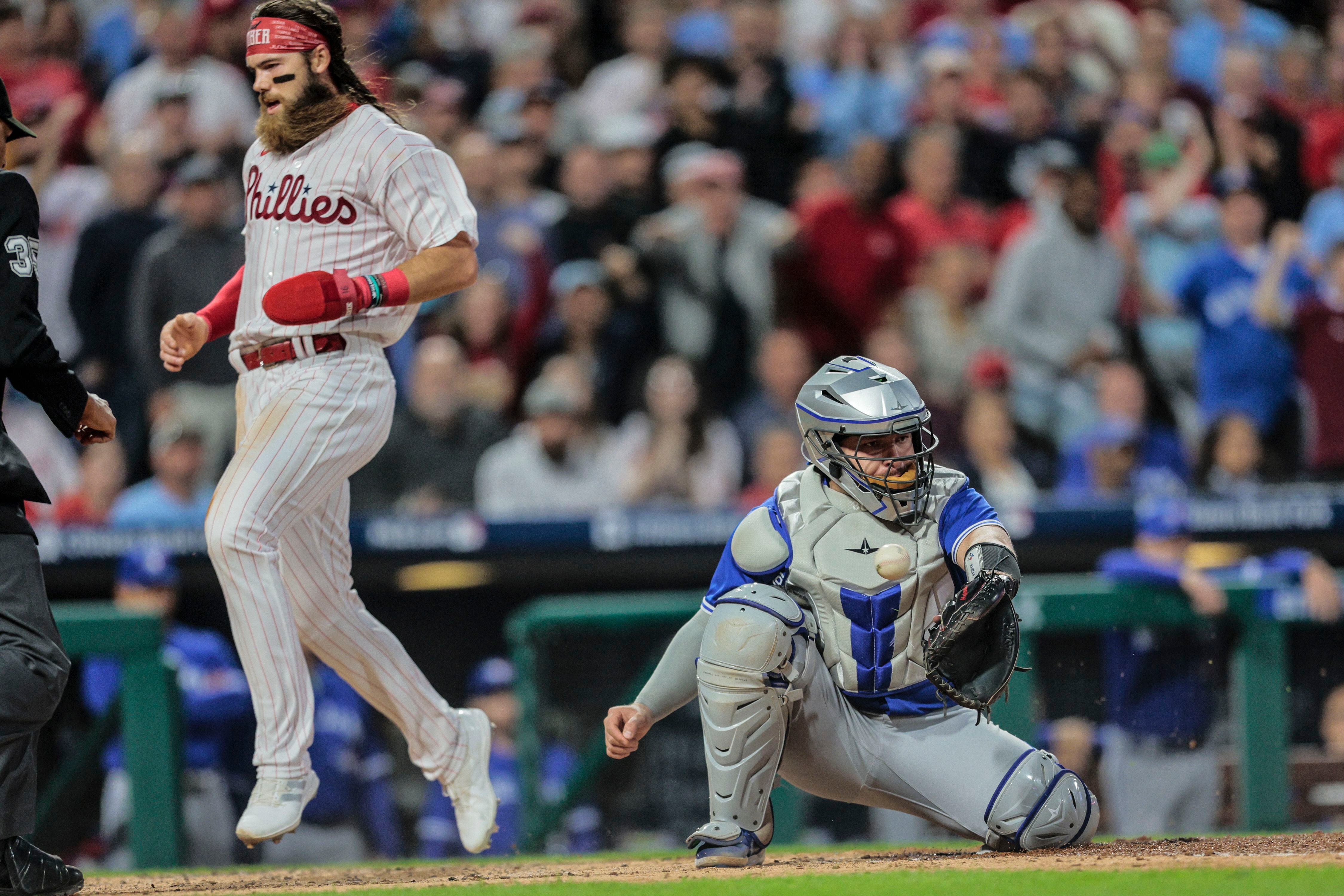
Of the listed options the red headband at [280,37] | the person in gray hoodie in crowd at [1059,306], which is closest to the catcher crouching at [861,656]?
the red headband at [280,37]

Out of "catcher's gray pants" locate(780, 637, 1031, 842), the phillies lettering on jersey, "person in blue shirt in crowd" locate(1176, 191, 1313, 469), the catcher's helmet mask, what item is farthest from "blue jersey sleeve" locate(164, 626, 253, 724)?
"person in blue shirt in crowd" locate(1176, 191, 1313, 469)

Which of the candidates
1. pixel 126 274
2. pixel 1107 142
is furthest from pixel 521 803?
pixel 1107 142

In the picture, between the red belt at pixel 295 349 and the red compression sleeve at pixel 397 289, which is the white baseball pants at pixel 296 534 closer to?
the red belt at pixel 295 349

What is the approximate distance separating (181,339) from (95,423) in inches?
15.7

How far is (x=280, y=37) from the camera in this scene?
3.73m

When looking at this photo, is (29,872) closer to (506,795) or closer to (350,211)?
(350,211)

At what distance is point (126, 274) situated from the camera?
7.30 metres

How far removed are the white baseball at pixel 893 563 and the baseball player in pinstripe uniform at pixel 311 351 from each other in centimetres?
118

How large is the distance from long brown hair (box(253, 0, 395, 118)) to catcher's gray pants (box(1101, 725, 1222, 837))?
352 centimetres

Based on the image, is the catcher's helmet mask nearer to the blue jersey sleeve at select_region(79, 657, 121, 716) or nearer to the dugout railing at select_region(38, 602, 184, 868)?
the dugout railing at select_region(38, 602, 184, 868)

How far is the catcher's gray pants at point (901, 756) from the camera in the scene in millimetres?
3639

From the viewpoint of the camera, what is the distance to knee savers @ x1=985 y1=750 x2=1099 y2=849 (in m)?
3.57

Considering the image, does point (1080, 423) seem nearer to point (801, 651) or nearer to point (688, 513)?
point (688, 513)

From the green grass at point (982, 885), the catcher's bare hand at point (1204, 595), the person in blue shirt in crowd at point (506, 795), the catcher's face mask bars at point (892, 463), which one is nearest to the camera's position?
the green grass at point (982, 885)
